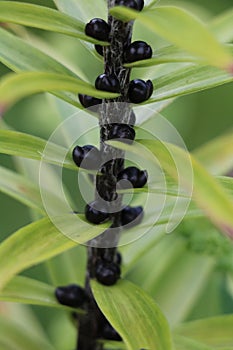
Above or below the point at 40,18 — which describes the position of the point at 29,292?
below

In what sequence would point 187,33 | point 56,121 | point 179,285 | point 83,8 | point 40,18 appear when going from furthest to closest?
point 56,121, point 179,285, point 83,8, point 40,18, point 187,33

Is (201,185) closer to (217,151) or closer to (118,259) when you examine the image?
(217,151)

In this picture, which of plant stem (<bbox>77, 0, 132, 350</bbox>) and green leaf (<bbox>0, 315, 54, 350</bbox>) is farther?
green leaf (<bbox>0, 315, 54, 350</bbox>)

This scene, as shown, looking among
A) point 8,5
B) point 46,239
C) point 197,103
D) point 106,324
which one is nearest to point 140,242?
point 106,324

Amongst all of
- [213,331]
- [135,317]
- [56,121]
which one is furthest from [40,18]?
[56,121]

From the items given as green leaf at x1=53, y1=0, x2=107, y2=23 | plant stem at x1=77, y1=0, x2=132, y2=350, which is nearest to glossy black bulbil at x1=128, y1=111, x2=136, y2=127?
plant stem at x1=77, y1=0, x2=132, y2=350

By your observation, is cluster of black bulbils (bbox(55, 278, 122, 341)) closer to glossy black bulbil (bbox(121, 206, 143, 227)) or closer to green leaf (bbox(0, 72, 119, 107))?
glossy black bulbil (bbox(121, 206, 143, 227))

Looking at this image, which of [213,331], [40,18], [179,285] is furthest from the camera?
[179,285]
